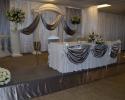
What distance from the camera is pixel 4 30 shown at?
21.3 ft

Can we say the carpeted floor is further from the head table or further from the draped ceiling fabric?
the draped ceiling fabric

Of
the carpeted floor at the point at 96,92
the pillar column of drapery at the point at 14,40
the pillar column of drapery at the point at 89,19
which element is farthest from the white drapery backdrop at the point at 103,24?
the carpeted floor at the point at 96,92

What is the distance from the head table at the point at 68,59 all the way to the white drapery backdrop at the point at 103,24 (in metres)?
3.96

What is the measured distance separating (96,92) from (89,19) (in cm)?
584

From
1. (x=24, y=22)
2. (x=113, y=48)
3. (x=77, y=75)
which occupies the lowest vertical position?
(x=77, y=75)

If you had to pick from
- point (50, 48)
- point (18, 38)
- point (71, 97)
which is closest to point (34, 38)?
point (18, 38)

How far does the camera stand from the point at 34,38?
7242mm

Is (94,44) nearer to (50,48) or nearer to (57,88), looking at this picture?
(50,48)

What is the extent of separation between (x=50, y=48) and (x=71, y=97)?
1.74m

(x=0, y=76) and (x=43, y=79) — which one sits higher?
(x=0, y=76)

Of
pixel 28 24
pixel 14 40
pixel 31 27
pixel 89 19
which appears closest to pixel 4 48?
pixel 14 40

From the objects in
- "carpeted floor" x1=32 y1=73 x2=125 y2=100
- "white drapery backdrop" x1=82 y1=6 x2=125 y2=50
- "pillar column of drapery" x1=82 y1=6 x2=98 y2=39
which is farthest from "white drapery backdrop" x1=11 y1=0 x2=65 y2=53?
"carpeted floor" x1=32 y1=73 x2=125 y2=100

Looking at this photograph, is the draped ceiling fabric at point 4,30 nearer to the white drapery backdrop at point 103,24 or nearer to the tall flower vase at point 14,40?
the tall flower vase at point 14,40

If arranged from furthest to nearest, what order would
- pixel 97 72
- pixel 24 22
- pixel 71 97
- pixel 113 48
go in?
pixel 24 22 < pixel 113 48 < pixel 97 72 < pixel 71 97
